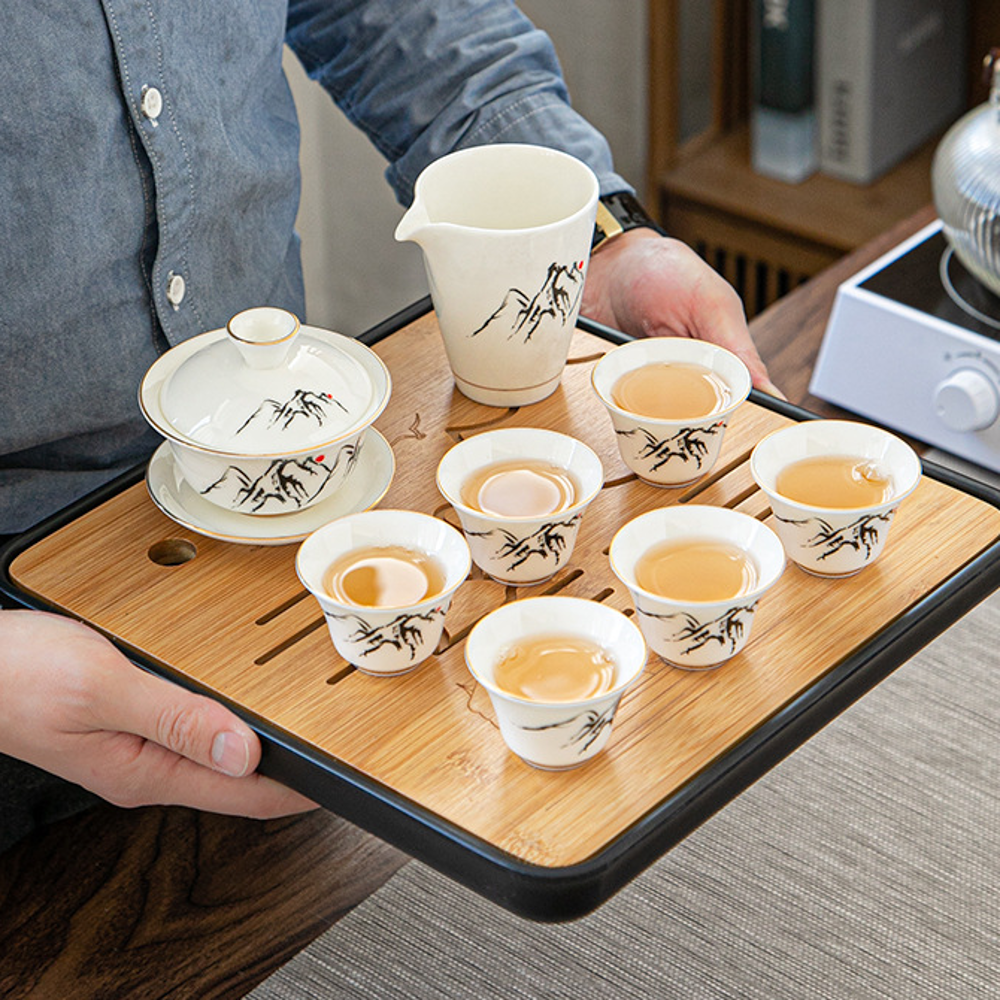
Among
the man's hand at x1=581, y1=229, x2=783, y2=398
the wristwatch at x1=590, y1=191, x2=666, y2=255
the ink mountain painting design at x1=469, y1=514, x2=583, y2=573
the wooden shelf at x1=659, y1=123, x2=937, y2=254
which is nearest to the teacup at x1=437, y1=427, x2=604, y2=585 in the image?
the ink mountain painting design at x1=469, y1=514, x2=583, y2=573

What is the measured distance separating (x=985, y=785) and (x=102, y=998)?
552mm

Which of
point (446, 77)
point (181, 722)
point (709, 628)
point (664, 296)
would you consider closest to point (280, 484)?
point (181, 722)

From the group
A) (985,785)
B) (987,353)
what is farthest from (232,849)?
(987,353)

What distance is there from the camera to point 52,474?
3.17 feet

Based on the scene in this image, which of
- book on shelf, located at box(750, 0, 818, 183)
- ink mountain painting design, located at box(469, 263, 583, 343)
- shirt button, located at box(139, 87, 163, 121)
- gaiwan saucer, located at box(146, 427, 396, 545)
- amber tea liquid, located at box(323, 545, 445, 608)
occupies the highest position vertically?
shirt button, located at box(139, 87, 163, 121)

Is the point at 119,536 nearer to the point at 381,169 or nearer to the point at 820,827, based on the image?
the point at 820,827

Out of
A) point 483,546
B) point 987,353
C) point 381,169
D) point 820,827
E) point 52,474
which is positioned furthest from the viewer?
point 381,169

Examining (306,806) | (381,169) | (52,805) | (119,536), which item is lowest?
(381,169)

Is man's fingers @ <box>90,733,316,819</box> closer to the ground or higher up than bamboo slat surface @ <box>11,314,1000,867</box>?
closer to the ground

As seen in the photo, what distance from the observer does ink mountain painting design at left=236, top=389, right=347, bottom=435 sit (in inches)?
29.5

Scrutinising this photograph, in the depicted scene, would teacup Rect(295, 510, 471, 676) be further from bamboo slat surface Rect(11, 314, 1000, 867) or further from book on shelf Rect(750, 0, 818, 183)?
book on shelf Rect(750, 0, 818, 183)

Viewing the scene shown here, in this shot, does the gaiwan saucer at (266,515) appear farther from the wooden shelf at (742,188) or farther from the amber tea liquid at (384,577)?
the wooden shelf at (742,188)

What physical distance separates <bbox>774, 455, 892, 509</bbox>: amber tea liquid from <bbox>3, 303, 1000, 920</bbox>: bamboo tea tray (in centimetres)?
4

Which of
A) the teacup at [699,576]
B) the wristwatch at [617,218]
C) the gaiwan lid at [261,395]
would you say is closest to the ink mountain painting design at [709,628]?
the teacup at [699,576]
